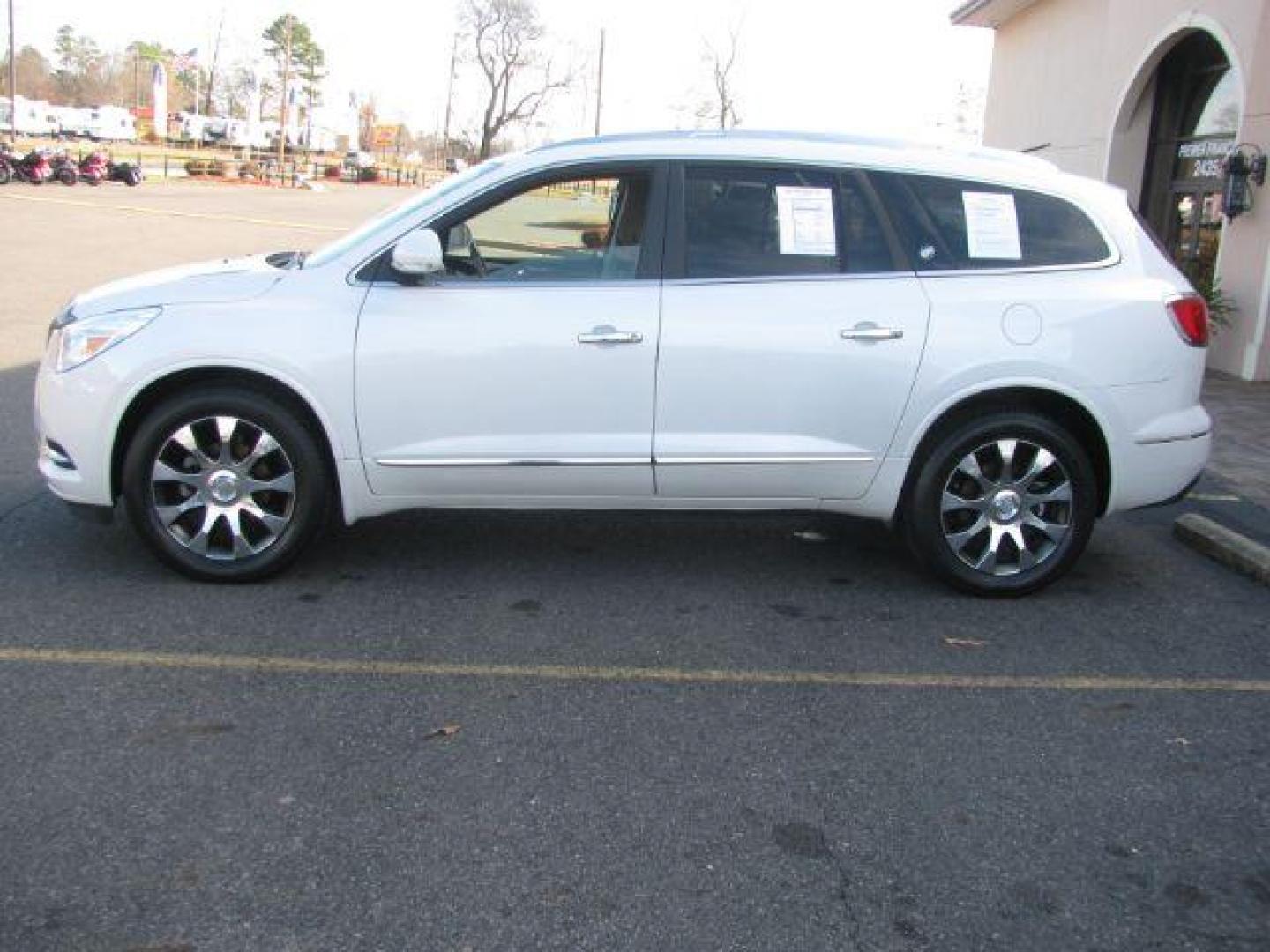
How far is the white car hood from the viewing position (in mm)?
4812

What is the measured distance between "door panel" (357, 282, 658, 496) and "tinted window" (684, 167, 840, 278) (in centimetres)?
32

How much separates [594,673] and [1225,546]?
10.9 ft

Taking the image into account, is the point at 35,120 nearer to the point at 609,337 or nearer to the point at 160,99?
the point at 160,99

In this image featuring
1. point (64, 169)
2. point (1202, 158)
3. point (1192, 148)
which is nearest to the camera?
point (1202, 158)

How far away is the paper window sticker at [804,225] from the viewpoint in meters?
4.95

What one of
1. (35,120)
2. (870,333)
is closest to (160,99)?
(35,120)

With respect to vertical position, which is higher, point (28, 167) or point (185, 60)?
point (185, 60)

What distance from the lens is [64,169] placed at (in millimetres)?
40250

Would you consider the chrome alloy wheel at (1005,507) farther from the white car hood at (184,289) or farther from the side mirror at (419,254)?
the white car hood at (184,289)

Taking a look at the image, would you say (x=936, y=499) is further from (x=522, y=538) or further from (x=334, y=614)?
(x=334, y=614)

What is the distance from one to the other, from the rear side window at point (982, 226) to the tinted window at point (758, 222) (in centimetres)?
29

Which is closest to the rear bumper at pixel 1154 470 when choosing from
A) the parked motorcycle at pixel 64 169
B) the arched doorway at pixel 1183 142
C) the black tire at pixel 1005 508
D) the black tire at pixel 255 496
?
the black tire at pixel 1005 508

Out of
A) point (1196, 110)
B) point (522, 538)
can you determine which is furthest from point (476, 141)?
point (522, 538)

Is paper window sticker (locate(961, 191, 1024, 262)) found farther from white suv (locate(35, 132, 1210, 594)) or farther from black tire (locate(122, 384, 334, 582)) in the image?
black tire (locate(122, 384, 334, 582))
